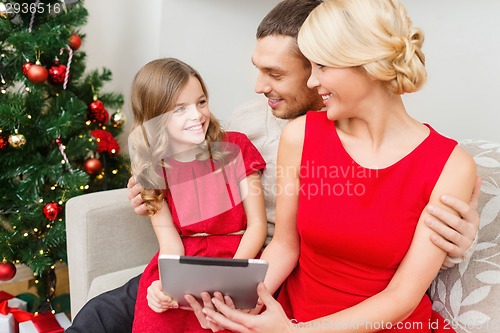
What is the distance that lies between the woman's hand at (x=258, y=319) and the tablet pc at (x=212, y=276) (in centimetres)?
3

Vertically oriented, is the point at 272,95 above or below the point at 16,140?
above

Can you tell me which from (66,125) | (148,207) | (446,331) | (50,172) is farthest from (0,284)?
(446,331)

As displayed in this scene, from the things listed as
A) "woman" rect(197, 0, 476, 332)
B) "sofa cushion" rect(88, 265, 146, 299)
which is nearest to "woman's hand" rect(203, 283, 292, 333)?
"woman" rect(197, 0, 476, 332)

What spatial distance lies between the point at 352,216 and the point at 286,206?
0.60 feet

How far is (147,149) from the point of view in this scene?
60.0 inches

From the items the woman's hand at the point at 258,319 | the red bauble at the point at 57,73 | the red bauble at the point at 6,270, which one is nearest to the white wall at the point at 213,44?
the red bauble at the point at 57,73

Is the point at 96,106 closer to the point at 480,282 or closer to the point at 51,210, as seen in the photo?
the point at 51,210

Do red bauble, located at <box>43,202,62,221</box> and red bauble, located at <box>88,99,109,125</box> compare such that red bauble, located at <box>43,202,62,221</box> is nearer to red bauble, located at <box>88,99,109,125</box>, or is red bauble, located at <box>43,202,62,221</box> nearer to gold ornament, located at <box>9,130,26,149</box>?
gold ornament, located at <box>9,130,26,149</box>

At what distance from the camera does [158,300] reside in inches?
51.3

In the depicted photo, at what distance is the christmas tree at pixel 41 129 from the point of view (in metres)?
2.00

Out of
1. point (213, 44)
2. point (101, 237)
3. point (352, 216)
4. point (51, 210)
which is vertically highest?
point (213, 44)

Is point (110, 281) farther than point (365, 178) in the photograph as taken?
Yes

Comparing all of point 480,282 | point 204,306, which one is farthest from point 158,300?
point 480,282

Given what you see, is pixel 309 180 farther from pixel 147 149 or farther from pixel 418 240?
pixel 147 149
